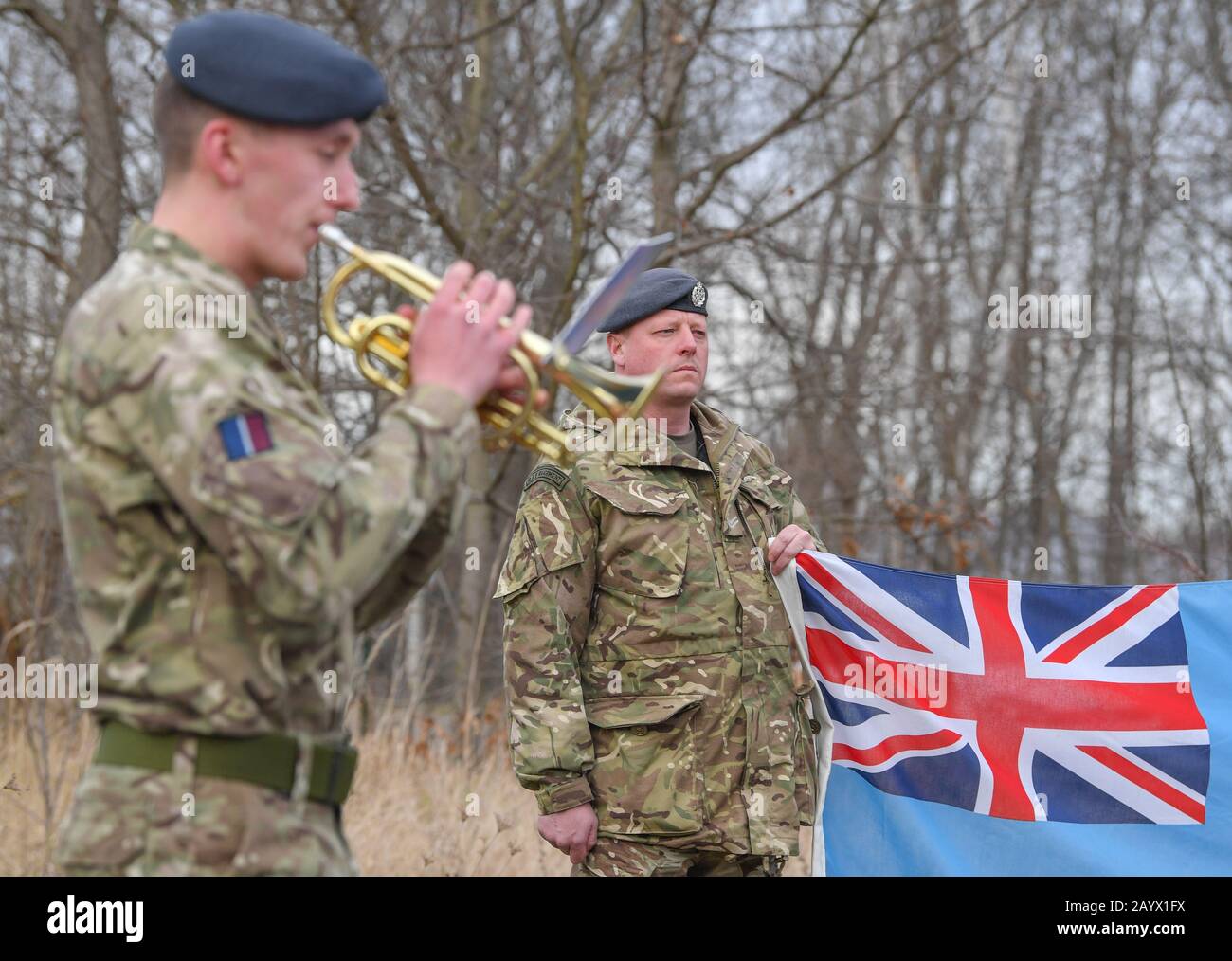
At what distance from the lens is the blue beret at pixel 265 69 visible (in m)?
2.22

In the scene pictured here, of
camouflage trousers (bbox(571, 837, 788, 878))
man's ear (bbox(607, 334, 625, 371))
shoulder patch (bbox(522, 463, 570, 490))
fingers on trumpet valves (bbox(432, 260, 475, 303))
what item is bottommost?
camouflage trousers (bbox(571, 837, 788, 878))

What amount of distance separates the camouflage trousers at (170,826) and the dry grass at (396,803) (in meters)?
2.92

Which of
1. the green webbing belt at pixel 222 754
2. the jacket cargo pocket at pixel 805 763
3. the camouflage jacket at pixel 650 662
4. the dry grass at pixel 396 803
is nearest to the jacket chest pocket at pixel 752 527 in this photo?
the camouflage jacket at pixel 650 662

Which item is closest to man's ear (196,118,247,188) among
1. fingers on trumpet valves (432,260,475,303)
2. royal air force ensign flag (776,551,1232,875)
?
fingers on trumpet valves (432,260,475,303)

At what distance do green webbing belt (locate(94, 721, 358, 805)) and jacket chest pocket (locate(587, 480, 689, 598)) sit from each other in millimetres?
1959

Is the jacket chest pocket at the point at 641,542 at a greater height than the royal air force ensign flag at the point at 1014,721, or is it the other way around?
the jacket chest pocket at the point at 641,542

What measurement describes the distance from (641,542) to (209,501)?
2210mm

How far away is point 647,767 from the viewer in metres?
4.02

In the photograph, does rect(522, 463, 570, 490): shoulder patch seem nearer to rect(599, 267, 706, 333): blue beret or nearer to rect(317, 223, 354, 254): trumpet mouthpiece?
rect(599, 267, 706, 333): blue beret

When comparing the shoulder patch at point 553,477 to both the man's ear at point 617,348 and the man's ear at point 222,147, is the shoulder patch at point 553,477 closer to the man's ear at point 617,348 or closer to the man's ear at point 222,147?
the man's ear at point 617,348

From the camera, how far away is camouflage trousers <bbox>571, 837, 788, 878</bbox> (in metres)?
3.96

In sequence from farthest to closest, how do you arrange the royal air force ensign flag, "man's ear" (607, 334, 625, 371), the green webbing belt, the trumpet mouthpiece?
"man's ear" (607, 334, 625, 371) < the royal air force ensign flag < the trumpet mouthpiece < the green webbing belt

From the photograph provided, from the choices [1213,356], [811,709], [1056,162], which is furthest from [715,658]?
[1056,162]
